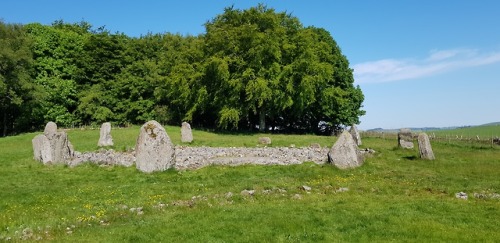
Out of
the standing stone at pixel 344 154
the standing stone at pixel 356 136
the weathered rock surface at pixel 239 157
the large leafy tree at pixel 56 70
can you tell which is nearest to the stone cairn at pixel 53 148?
the weathered rock surface at pixel 239 157

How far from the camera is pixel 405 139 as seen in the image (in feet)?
127

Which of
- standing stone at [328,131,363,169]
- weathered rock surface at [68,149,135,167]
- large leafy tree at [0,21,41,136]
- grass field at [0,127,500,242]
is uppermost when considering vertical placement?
large leafy tree at [0,21,41,136]

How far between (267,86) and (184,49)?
17.8 m

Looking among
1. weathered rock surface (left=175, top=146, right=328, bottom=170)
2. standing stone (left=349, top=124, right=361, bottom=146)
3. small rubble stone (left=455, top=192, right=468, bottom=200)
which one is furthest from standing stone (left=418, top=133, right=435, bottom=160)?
small rubble stone (left=455, top=192, right=468, bottom=200)

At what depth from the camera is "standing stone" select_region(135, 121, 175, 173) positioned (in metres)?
24.9

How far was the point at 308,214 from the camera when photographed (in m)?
14.9

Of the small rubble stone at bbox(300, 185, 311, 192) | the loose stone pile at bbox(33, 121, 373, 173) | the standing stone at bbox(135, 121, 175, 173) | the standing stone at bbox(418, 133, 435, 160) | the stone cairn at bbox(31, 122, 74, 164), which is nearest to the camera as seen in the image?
the small rubble stone at bbox(300, 185, 311, 192)

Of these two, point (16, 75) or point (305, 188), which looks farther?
point (16, 75)

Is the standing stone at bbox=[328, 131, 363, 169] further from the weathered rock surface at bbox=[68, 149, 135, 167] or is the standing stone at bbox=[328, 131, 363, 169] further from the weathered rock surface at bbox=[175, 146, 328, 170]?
the weathered rock surface at bbox=[68, 149, 135, 167]

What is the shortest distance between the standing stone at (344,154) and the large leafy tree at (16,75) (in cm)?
4624

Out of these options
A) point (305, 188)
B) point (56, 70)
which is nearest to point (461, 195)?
point (305, 188)

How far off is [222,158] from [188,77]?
3606 cm

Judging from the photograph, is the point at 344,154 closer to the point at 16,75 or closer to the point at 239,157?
the point at 239,157

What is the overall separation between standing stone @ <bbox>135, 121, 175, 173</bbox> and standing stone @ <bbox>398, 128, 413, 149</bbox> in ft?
72.9
